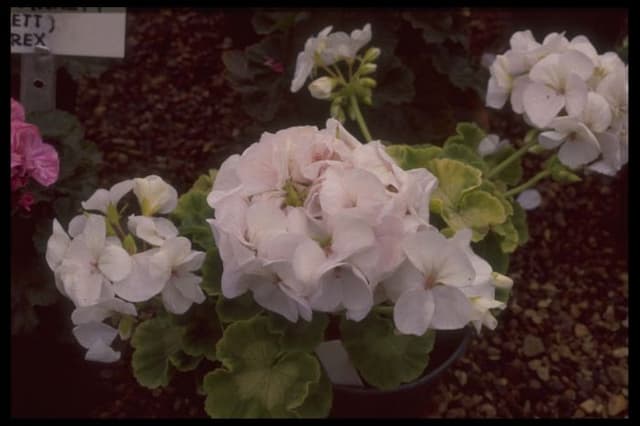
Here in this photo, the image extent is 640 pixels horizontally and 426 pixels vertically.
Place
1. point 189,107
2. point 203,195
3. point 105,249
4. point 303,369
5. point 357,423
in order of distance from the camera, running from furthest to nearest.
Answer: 1. point 189,107
2. point 357,423
3. point 203,195
4. point 303,369
5. point 105,249

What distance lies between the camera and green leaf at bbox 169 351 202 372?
3.64 feet

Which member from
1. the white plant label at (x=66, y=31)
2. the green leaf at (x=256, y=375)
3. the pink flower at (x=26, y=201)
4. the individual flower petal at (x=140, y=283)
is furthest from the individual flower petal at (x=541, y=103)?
the pink flower at (x=26, y=201)

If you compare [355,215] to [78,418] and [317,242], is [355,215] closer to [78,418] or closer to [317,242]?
[317,242]

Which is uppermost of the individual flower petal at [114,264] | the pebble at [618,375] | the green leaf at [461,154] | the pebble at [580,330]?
the green leaf at [461,154]

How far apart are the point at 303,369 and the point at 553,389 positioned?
3.20ft

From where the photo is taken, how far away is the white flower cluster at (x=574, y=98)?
112 centimetres

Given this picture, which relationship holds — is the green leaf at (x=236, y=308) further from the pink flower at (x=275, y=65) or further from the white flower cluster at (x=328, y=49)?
the pink flower at (x=275, y=65)

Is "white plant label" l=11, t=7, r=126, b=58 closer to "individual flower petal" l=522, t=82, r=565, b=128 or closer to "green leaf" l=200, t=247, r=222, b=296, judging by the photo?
"green leaf" l=200, t=247, r=222, b=296

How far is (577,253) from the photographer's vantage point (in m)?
2.04

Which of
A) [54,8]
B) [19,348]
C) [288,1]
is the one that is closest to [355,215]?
[54,8]

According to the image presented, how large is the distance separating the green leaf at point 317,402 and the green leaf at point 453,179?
32 cm

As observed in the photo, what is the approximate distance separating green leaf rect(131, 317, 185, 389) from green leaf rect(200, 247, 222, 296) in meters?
0.09

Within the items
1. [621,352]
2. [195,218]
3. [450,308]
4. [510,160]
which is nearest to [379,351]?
[450,308]

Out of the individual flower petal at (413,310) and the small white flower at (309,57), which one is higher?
the small white flower at (309,57)
